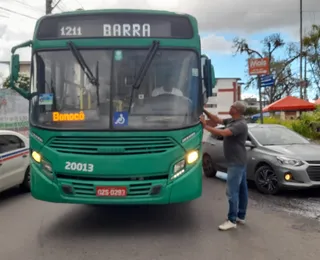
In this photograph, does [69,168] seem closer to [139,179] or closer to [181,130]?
[139,179]

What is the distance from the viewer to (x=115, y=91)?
5957 mm

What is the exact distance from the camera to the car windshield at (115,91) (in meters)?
5.89

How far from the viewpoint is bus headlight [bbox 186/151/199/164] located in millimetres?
5969

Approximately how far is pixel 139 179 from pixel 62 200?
3.70 ft

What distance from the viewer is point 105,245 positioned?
5.54m

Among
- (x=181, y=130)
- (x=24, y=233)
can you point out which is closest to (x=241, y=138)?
(x=181, y=130)

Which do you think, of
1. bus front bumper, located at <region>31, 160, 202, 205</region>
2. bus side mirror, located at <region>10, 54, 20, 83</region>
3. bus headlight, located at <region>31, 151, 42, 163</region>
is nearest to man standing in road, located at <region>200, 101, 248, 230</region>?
bus front bumper, located at <region>31, 160, 202, 205</region>

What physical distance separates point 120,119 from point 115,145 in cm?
38

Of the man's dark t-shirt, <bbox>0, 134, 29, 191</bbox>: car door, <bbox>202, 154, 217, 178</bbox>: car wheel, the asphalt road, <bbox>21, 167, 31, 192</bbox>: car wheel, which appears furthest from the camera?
<bbox>202, 154, 217, 178</bbox>: car wheel

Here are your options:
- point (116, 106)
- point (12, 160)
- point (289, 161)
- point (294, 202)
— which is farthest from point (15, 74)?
point (294, 202)

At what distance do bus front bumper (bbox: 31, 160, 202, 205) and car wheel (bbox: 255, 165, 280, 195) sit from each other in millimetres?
3385

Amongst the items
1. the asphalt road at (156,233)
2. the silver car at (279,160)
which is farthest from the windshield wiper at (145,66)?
the silver car at (279,160)

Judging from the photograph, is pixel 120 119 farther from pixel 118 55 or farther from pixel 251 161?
pixel 251 161

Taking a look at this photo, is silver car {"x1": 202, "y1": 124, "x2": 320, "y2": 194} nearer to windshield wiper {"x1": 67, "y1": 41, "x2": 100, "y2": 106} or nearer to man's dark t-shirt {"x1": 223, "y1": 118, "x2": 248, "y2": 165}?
man's dark t-shirt {"x1": 223, "y1": 118, "x2": 248, "y2": 165}
